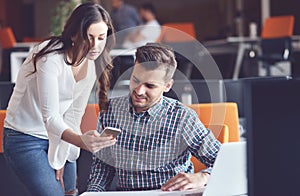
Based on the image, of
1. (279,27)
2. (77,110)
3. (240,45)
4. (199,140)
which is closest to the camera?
(199,140)

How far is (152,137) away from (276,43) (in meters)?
6.53

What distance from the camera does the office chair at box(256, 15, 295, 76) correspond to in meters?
7.82

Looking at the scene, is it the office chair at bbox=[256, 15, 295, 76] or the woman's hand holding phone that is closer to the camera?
the woman's hand holding phone

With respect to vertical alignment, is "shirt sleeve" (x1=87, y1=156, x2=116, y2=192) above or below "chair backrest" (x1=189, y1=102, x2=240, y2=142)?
below

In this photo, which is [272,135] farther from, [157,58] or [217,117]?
[217,117]

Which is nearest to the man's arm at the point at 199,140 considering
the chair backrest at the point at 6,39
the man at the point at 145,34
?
the man at the point at 145,34

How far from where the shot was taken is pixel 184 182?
145 centimetres

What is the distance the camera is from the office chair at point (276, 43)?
7824 mm

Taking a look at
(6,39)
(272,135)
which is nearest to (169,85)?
(272,135)

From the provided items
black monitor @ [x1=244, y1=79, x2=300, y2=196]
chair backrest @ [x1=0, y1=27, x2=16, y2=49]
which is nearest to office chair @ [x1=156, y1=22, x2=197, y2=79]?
black monitor @ [x1=244, y1=79, x2=300, y2=196]

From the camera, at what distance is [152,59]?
148 centimetres

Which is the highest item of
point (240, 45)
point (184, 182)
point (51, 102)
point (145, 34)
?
point (51, 102)

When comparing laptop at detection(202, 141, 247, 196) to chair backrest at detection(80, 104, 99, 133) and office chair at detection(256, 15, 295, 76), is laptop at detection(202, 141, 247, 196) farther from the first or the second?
office chair at detection(256, 15, 295, 76)

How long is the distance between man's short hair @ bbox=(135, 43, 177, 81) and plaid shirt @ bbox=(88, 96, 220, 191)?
0.10m
